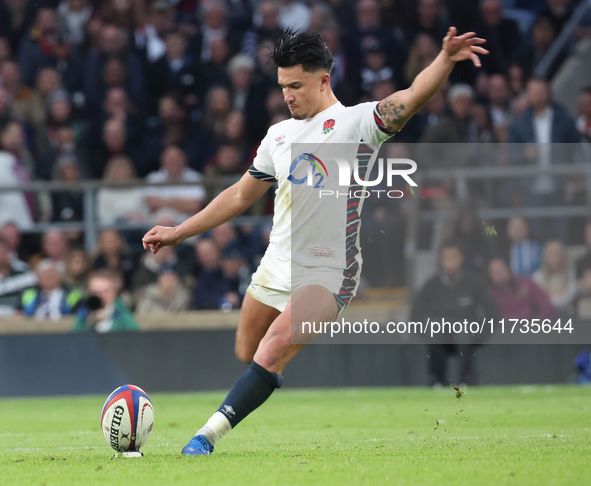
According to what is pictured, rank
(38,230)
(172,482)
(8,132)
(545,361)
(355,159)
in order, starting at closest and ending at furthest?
(172,482)
(355,159)
(545,361)
(38,230)
(8,132)

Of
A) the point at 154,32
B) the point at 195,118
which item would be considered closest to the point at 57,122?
the point at 195,118

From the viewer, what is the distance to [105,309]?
11688mm

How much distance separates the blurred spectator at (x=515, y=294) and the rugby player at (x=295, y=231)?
584cm

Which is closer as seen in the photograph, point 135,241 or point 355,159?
point 355,159

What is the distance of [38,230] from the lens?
12.2 metres

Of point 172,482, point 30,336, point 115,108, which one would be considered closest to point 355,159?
point 172,482

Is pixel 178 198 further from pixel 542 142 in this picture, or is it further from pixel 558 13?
pixel 558 13

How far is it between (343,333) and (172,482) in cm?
742

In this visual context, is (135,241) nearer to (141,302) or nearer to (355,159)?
(141,302)

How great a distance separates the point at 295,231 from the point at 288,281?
30 centimetres

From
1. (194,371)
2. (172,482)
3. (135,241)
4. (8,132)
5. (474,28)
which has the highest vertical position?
(474,28)

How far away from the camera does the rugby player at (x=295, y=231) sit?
5.27 metres

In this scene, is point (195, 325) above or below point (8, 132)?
below

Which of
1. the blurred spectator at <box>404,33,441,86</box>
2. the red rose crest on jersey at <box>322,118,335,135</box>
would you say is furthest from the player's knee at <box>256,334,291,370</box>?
the blurred spectator at <box>404,33,441,86</box>
